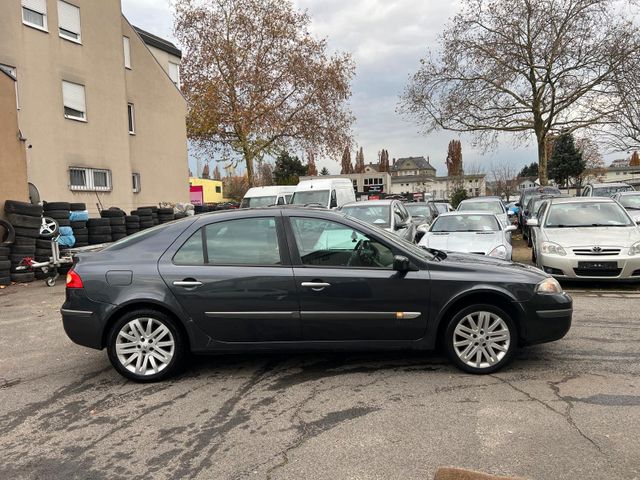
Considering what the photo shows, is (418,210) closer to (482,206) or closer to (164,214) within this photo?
(482,206)

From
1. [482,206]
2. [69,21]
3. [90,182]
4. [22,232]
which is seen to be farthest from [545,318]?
[69,21]

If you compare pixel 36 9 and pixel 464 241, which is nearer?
pixel 464 241

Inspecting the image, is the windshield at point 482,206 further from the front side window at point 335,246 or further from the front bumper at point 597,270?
the front side window at point 335,246

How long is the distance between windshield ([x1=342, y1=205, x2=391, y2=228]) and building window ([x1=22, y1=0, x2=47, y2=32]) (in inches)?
484

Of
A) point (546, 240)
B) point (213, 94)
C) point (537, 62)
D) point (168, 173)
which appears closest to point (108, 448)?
point (546, 240)

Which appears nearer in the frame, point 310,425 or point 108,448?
point 108,448

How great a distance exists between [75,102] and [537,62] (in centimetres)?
1685

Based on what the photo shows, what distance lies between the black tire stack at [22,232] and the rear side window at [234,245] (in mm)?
7958

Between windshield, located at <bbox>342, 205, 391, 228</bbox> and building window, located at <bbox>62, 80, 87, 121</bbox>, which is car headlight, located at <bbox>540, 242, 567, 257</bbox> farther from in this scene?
building window, located at <bbox>62, 80, 87, 121</bbox>

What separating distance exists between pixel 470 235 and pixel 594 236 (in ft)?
6.97

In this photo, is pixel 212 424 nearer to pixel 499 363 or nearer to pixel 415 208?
pixel 499 363

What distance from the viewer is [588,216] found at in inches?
370

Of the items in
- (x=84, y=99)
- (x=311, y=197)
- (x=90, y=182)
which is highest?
(x=84, y=99)

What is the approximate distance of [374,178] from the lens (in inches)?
3669
